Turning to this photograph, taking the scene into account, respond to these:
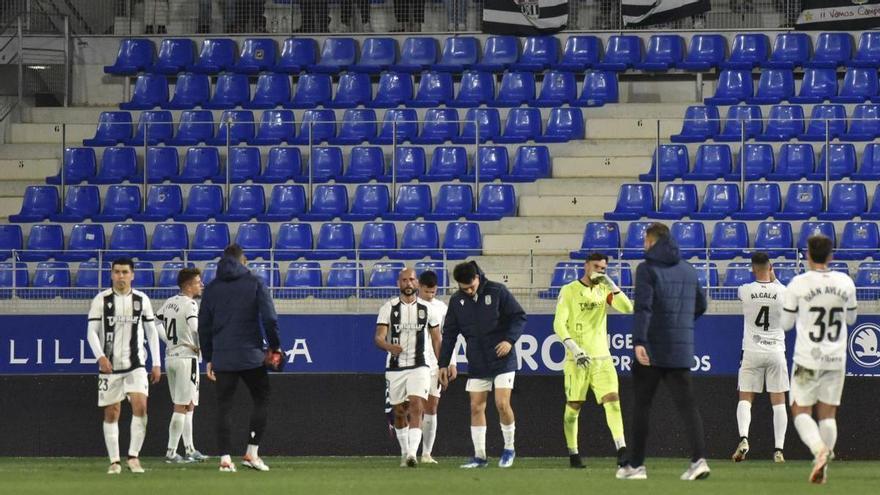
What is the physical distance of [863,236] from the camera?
23.8 metres

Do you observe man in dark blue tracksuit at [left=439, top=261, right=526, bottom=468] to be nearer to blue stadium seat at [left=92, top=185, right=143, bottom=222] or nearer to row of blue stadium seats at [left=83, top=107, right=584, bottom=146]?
row of blue stadium seats at [left=83, top=107, right=584, bottom=146]

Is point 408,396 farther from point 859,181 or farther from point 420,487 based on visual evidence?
point 859,181

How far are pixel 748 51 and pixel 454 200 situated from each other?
6.41 metres

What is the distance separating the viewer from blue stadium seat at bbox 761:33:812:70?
2773 centimetres

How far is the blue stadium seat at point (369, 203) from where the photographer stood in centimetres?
2544

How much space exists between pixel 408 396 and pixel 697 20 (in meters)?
15.0

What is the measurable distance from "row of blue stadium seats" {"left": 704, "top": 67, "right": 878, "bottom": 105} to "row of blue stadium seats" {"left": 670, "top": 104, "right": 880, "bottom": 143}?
38 centimetres

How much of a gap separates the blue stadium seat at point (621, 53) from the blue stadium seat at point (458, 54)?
2291mm

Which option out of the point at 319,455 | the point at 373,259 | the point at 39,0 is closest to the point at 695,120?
the point at 373,259

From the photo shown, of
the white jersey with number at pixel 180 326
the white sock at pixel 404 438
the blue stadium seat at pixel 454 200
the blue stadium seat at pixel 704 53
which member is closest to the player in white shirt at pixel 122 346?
the white jersey with number at pixel 180 326

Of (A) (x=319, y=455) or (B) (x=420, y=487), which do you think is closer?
(B) (x=420, y=487)

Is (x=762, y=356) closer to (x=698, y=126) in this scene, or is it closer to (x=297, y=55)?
(x=698, y=126)

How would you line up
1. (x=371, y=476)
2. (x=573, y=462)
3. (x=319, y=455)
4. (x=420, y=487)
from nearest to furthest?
(x=420, y=487)
(x=371, y=476)
(x=573, y=462)
(x=319, y=455)

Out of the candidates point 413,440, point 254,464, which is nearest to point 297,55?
point 413,440
